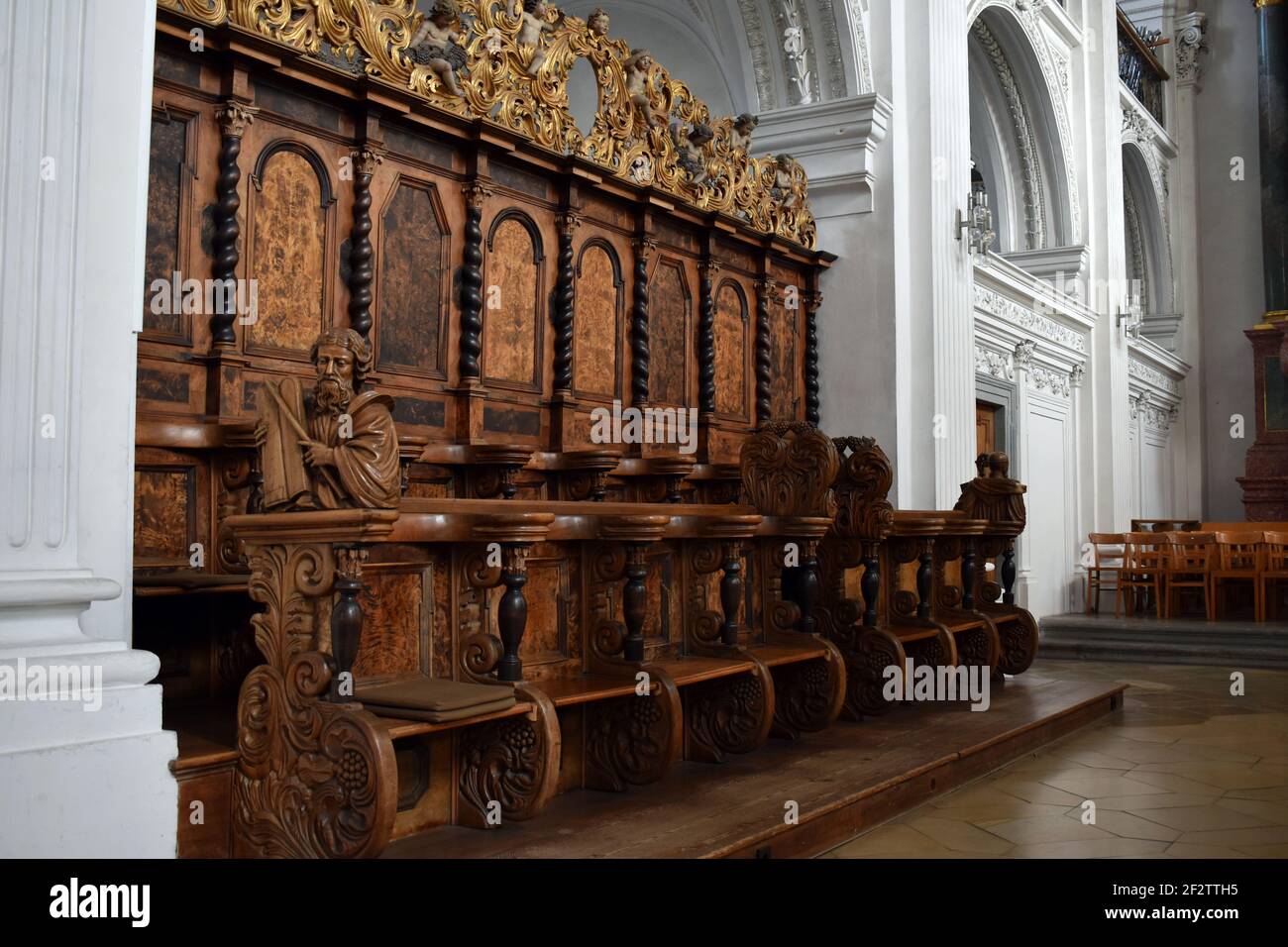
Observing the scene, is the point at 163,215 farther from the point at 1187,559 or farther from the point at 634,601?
the point at 1187,559

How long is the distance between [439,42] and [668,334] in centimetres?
241

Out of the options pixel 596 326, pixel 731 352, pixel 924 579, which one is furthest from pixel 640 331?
pixel 924 579

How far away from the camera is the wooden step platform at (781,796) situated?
327 centimetres

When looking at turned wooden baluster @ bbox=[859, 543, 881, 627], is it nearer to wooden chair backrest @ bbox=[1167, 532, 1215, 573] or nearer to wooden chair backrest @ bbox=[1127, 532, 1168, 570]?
wooden chair backrest @ bbox=[1167, 532, 1215, 573]

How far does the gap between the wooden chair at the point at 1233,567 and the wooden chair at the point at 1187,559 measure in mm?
77

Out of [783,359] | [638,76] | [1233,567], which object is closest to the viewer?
[638,76]

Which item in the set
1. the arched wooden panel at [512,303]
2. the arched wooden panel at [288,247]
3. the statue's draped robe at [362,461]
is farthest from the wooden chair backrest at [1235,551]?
the statue's draped robe at [362,461]

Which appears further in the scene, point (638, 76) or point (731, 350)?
point (731, 350)

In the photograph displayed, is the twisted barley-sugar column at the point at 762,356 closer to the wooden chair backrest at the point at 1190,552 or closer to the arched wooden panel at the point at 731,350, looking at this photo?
the arched wooden panel at the point at 731,350

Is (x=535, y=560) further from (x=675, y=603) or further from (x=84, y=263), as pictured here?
(x=84, y=263)

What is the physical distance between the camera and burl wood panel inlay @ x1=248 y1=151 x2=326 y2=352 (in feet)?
15.9

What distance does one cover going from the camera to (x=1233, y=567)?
11.2 m

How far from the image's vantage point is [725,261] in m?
7.83

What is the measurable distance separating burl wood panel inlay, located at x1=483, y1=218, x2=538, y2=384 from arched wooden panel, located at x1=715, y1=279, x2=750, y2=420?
1826 millimetres
